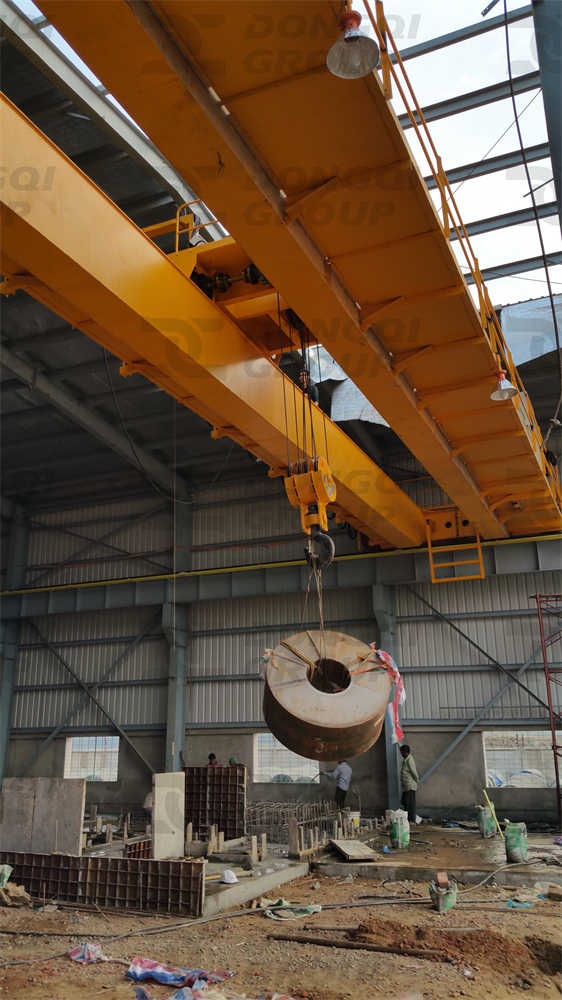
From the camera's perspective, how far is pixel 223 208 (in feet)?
17.2

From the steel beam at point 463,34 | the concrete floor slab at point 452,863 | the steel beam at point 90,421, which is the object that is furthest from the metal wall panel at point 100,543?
the steel beam at point 463,34

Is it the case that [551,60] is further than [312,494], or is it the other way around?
[312,494]

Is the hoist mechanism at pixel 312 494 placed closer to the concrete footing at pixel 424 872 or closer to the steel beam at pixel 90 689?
the concrete footing at pixel 424 872

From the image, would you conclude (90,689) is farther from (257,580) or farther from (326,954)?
(326,954)

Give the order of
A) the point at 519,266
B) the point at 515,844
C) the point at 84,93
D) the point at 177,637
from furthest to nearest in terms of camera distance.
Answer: the point at 177,637
the point at 519,266
the point at 515,844
the point at 84,93

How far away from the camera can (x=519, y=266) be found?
11586mm

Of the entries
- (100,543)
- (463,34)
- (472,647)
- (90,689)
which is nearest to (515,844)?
(472,647)

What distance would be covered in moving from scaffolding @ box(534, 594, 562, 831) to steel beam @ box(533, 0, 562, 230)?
10.9 metres

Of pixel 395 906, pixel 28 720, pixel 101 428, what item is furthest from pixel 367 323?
pixel 28 720

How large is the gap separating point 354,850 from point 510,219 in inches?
376

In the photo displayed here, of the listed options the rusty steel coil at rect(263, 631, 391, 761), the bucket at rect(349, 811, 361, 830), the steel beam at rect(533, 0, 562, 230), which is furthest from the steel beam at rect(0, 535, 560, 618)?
the steel beam at rect(533, 0, 562, 230)

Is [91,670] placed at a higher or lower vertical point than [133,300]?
lower

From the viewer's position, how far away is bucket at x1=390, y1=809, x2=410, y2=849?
10.8 metres

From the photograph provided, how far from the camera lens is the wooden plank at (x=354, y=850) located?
9.76m
